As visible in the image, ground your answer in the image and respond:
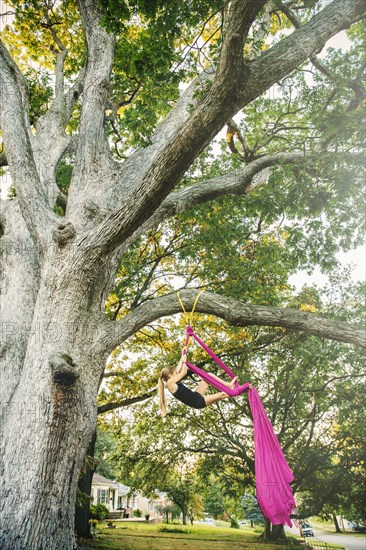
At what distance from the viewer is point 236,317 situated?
16.3 feet

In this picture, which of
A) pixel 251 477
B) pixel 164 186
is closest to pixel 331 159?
pixel 164 186

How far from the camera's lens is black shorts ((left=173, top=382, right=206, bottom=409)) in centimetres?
535

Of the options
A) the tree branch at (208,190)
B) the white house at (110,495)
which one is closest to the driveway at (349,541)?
the white house at (110,495)

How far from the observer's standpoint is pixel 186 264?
12.3 m

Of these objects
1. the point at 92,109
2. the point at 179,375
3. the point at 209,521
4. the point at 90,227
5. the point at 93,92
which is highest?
the point at 93,92

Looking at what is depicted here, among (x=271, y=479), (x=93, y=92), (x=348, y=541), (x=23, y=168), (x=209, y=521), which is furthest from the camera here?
(x=209, y=521)

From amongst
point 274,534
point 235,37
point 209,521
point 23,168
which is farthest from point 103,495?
point 235,37

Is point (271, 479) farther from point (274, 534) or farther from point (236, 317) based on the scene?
point (274, 534)

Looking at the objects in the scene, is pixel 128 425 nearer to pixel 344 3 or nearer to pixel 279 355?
pixel 279 355

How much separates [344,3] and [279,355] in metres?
10.4

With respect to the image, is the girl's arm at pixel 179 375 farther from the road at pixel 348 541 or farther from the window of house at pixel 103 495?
the window of house at pixel 103 495

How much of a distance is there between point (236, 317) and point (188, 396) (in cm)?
145

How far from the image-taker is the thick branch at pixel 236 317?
4.65 meters

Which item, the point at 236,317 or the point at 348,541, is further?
the point at 348,541
